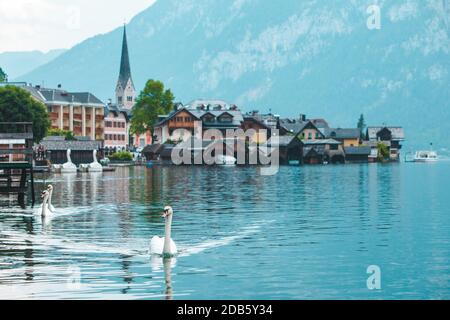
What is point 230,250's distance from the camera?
43.9 meters

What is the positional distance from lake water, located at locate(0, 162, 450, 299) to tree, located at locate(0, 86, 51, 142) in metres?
74.6

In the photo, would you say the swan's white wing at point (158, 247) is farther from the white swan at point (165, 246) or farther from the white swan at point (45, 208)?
the white swan at point (45, 208)

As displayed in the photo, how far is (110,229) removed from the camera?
5309 cm

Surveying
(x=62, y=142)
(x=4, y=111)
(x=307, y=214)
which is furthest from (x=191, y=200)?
(x=62, y=142)

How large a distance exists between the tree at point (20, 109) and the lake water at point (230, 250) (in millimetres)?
74643

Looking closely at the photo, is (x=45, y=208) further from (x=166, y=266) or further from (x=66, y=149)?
(x=66, y=149)

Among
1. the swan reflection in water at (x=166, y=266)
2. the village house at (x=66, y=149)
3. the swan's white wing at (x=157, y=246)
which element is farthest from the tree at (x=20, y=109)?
the swan reflection in water at (x=166, y=266)

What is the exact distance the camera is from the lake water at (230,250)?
33.6m

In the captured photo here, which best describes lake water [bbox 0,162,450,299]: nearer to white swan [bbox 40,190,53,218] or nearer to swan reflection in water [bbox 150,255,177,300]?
swan reflection in water [bbox 150,255,177,300]

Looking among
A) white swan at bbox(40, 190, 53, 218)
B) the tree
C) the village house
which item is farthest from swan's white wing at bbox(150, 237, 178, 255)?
the village house

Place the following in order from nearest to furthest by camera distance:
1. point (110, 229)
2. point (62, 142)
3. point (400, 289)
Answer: point (400, 289)
point (110, 229)
point (62, 142)

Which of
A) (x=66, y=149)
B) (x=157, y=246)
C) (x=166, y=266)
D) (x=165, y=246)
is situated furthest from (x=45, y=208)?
(x=66, y=149)
